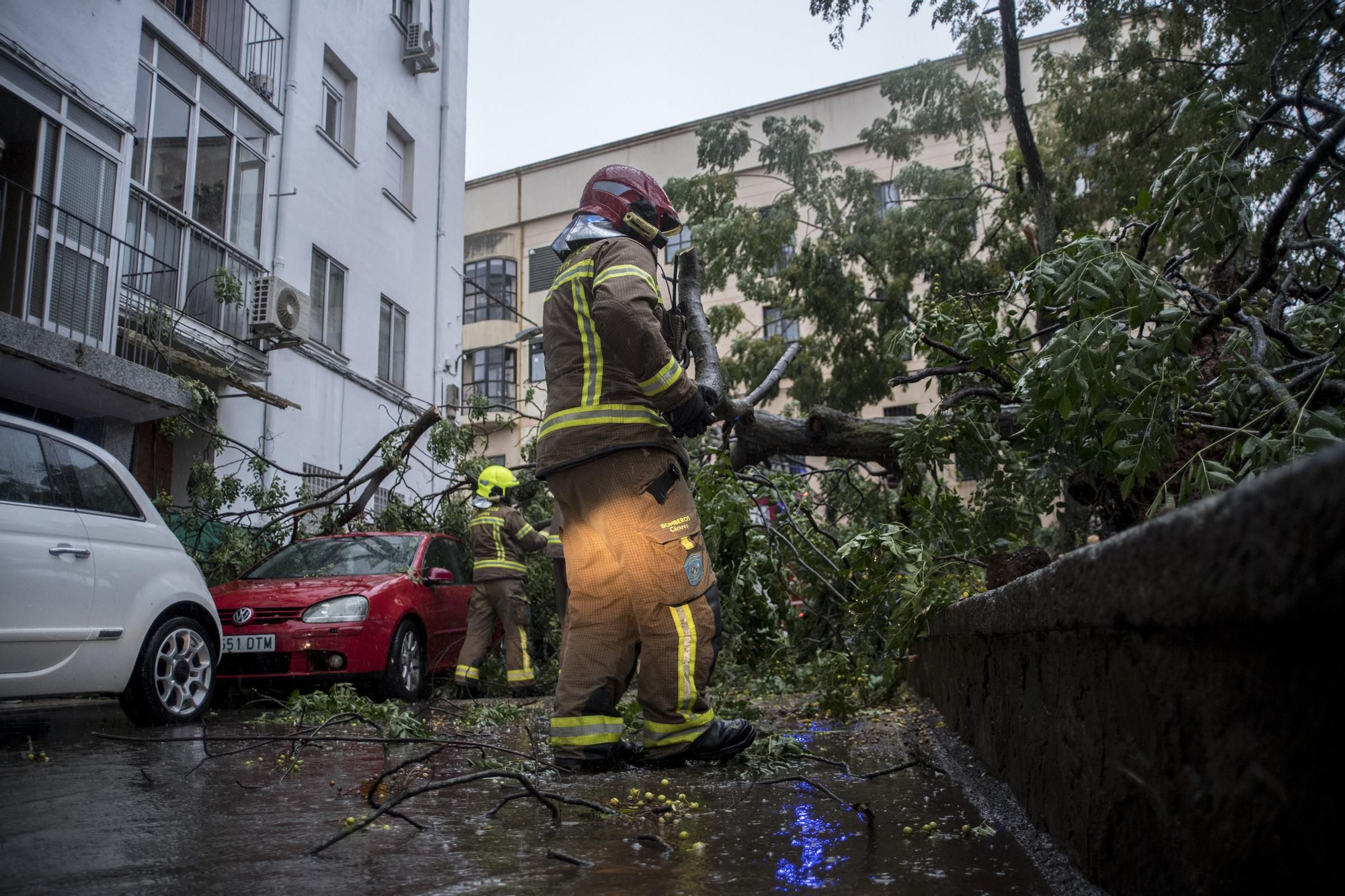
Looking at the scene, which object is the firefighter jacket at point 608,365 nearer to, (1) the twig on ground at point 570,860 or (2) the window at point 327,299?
(1) the twig on ground at point 570,860

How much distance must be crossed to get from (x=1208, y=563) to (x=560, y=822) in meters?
1.88

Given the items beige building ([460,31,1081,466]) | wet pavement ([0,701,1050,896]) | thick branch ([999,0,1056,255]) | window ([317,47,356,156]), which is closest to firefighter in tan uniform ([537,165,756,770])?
wet pavement ([0,701,1050,896])

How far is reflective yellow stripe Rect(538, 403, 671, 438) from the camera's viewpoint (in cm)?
374

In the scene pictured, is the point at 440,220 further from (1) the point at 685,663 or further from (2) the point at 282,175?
(1) the point at 685,663

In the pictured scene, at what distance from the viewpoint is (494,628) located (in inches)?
332

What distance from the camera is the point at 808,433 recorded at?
693cm

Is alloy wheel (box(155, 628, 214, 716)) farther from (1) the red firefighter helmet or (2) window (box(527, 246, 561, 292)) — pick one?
(2) window (box(527, 246, 561, 292))

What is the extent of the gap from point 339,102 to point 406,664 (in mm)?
10446

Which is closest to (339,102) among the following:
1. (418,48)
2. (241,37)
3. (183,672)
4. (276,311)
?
(418,48)

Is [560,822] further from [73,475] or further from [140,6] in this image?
[140,6]

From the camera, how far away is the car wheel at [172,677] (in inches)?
211

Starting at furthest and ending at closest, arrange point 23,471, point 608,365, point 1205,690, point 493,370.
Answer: point 493,370
point 23,471
point 608,365
point 1205,690

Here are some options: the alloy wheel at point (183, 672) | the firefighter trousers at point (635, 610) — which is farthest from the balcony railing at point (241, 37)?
the firefighter trousers at point (635, 610)

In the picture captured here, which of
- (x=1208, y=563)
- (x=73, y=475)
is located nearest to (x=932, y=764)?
(x=1208, y=563)
